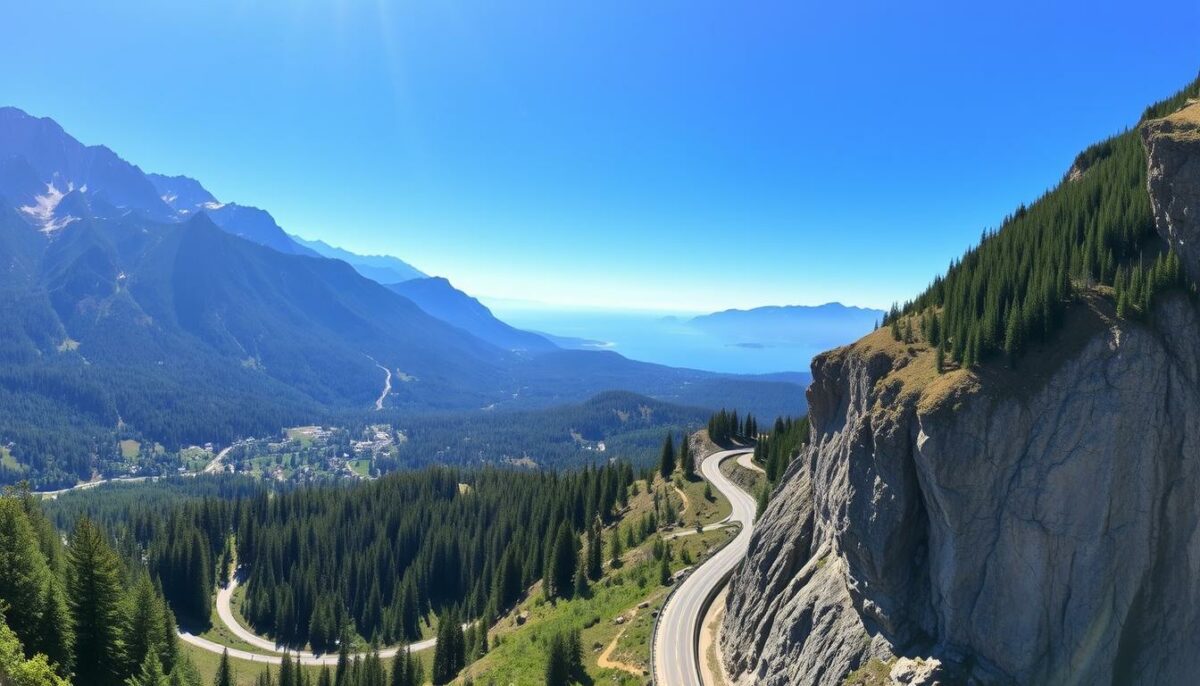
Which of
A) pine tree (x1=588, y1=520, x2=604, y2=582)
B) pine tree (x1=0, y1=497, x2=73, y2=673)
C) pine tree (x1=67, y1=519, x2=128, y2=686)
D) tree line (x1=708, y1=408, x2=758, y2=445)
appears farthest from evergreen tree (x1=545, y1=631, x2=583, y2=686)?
tree line (x1=708, y1=408, x2=758, y2=445)

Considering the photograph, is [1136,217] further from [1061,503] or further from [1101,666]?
[1101,666]

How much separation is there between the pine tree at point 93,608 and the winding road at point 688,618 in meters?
39.7

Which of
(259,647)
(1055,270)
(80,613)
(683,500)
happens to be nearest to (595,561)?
(683,500)

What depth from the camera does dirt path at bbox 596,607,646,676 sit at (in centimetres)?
4853

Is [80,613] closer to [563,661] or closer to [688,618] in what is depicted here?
[563,661]

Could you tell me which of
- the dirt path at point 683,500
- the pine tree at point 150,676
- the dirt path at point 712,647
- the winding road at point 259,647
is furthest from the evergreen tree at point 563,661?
the winding road at point 259,647

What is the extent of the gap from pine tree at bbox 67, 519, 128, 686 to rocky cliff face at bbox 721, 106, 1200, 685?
162ft

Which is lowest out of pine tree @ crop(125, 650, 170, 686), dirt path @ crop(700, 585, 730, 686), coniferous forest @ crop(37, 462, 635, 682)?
coniferous forest @ crop(37, 462, 635, 682)

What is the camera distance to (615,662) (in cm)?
5125

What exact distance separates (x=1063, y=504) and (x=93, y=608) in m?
61.0

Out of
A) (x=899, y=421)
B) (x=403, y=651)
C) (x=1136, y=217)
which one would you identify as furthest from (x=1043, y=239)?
(x=403, y=651)

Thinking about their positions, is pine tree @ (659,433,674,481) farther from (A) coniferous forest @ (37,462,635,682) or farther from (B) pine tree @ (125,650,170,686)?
(B) pine tree @ (125,650,170,686)

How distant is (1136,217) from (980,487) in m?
19.3

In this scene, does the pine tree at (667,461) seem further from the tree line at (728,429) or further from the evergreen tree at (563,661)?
the evergreen tree at (563,661)
